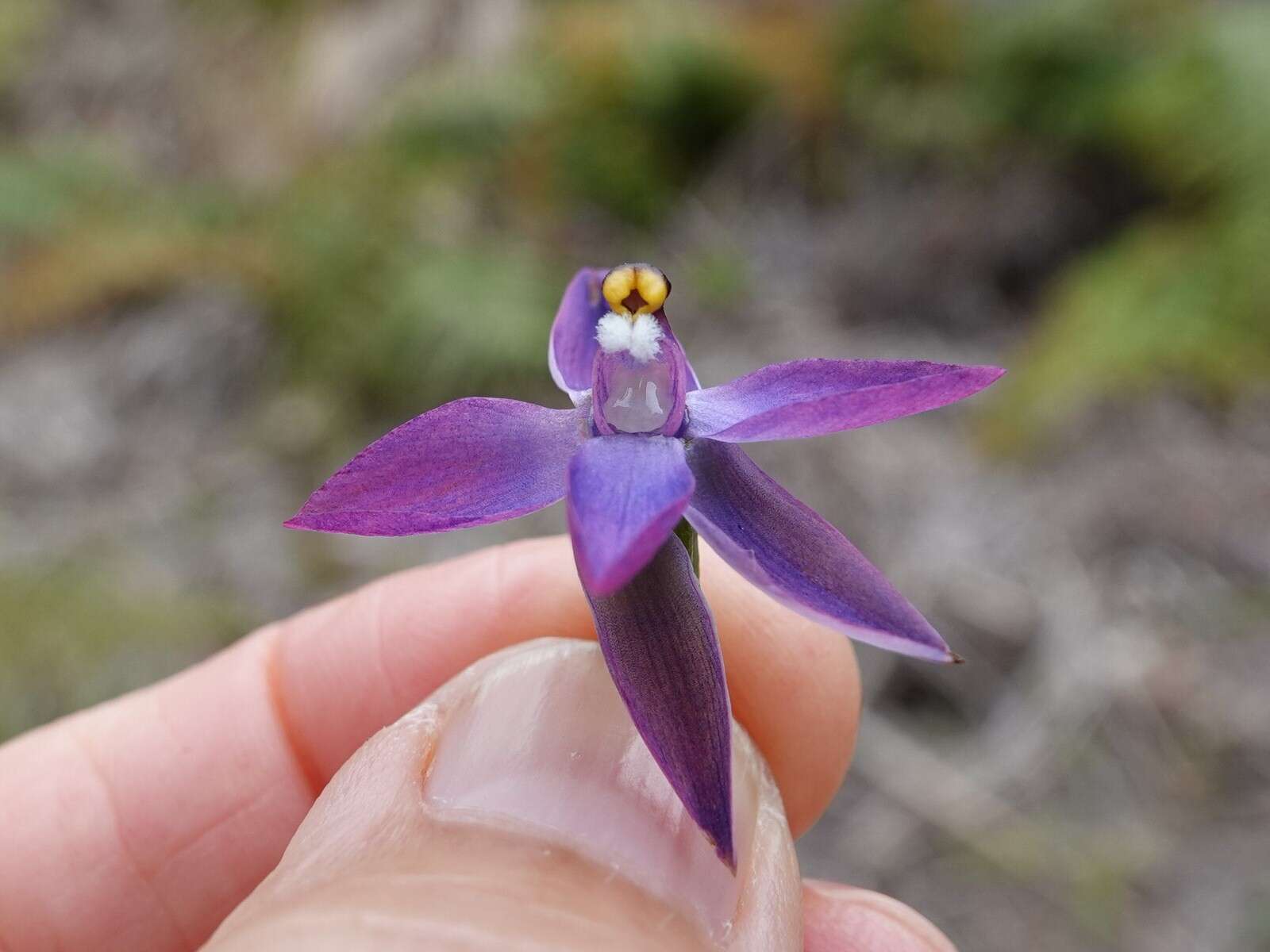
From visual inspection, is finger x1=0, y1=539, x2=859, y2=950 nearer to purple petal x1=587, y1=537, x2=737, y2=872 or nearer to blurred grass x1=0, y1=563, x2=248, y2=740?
purple petal x1=587, y1=537, x2=737, y2=872

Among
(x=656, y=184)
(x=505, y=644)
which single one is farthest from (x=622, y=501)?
(x=656, y=184)

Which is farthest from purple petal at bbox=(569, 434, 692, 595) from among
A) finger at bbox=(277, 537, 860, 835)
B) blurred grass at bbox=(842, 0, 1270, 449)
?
blurred grass at bbox=(842, 0, 1270, 449)

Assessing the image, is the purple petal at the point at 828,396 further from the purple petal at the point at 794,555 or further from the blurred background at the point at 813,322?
the blurred background at the point at 813,322

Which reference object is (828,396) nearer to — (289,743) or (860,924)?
(860,924)

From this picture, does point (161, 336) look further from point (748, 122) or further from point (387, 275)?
point (748, 122)

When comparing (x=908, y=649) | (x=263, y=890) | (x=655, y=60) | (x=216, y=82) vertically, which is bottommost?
(x=263, y=890)

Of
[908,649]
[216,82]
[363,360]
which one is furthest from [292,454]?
[216,82]

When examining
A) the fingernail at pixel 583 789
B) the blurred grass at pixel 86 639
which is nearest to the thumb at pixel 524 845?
the fingernail at pixel 583 789
